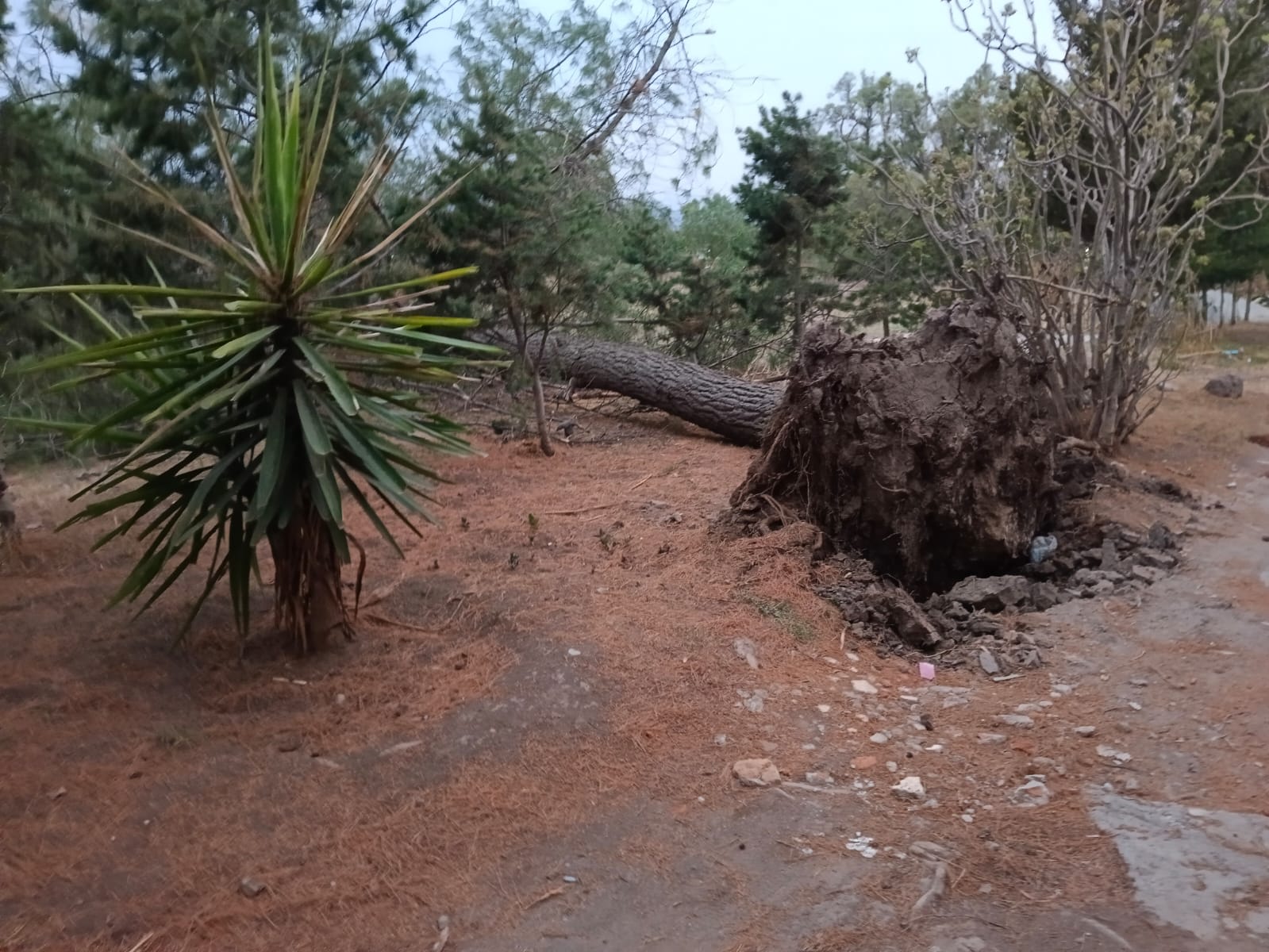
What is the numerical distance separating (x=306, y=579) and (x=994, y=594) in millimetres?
3317

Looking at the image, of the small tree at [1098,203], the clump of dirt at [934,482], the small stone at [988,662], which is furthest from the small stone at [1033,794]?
the small tree at [1098,203]

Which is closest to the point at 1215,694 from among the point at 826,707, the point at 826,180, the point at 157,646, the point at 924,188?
the point at 826,707

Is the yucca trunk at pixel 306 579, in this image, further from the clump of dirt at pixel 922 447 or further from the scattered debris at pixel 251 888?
the clump of dirt at pixel 922 447

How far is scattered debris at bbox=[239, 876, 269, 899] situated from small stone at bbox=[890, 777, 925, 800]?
1986mm

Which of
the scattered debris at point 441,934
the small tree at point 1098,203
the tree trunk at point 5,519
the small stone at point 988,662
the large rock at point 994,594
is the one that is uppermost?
the small tree at point 1098,203

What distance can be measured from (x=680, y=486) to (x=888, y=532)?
2175 millimetres

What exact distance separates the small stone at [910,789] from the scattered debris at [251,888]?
6.52ft

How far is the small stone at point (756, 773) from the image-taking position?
3.38 meters

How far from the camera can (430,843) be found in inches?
120

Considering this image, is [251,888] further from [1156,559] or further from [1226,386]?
[1226,386]

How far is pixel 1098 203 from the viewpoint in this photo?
27.1 ft

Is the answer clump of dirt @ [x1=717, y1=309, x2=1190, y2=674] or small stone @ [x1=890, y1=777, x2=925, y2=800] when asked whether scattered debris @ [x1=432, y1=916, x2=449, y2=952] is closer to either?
small stone @ [x1=890, y1=777, x2=925, y2=800]

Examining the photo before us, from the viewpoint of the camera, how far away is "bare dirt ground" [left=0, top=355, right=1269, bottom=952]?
2.70 meters

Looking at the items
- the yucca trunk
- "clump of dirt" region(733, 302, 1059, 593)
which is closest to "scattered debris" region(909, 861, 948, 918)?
the yucca trunk
